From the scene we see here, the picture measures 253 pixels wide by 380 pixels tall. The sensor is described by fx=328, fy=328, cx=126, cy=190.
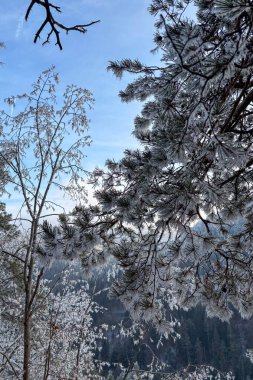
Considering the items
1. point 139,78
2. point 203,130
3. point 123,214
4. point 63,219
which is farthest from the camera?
point 139,78

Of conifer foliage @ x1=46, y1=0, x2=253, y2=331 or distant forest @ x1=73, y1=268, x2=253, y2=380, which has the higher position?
conifer foliage @ x1=46, y1=0, x2=253, y2=331

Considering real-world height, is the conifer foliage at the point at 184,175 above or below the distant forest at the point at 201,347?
above

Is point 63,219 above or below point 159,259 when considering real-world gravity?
above

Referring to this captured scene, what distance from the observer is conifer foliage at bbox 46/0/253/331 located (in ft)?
5.61

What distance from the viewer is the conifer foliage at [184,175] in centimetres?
171

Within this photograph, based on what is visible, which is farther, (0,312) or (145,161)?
(0,312)

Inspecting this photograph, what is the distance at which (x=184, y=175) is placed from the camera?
1.97 m

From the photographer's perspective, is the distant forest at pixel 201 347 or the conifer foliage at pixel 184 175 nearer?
the conifer foliage at pixel 184 175

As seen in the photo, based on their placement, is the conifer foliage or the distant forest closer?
the conifer foliage

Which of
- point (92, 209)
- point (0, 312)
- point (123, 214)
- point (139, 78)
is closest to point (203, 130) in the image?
point (123, 214)

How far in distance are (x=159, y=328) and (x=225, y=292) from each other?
0.81 meters

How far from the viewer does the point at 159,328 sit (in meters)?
2.79

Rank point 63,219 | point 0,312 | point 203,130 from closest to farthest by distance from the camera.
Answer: point 203,130 → point 63,219 → point 0,312

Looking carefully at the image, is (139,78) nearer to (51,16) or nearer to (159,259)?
(159,259)
